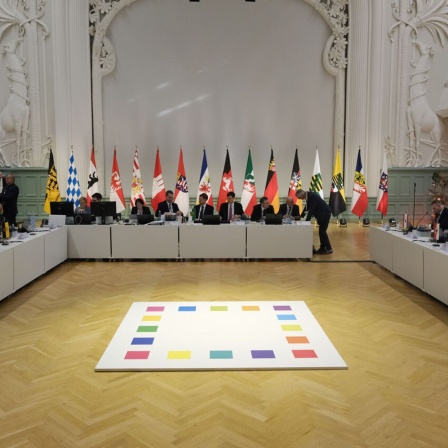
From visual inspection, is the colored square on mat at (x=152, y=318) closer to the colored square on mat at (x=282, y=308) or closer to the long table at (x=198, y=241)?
the colored square on mat at (x=282, y=308)

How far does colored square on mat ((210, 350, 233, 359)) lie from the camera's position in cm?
448

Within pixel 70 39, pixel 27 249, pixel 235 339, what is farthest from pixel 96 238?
pixel 70 39

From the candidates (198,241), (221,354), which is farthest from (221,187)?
(221,354)

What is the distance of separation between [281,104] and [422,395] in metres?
11.5

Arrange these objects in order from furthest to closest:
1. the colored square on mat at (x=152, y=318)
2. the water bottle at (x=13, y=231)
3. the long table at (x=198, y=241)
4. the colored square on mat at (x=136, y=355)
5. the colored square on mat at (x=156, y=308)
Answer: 1. the long table at (x=198, y=241)
2. the water bottle at (x=13, y=231)
3. the colored square on mat at (x=156, y=308)
4. the colored square on mat at (x=152, y=318)
5. the colored square on mat at (x=136, y=355)

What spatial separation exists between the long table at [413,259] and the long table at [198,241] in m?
1.20

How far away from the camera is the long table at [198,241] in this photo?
8.77 metres

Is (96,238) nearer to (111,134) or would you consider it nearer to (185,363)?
(185,363)

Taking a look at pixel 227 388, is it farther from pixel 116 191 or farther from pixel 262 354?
pixel 116 191

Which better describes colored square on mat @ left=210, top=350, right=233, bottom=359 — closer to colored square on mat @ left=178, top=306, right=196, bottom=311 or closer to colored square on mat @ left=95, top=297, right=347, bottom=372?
colored square on mat @ left=95, top=297, right=347, bottom=372

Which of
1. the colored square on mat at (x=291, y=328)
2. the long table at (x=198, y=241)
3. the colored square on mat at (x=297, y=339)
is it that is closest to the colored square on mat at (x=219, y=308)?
the colored square on mat at (x=291, y=328)

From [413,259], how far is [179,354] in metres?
3.80

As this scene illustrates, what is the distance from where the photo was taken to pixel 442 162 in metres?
13.9

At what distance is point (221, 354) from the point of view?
4.55 metres
